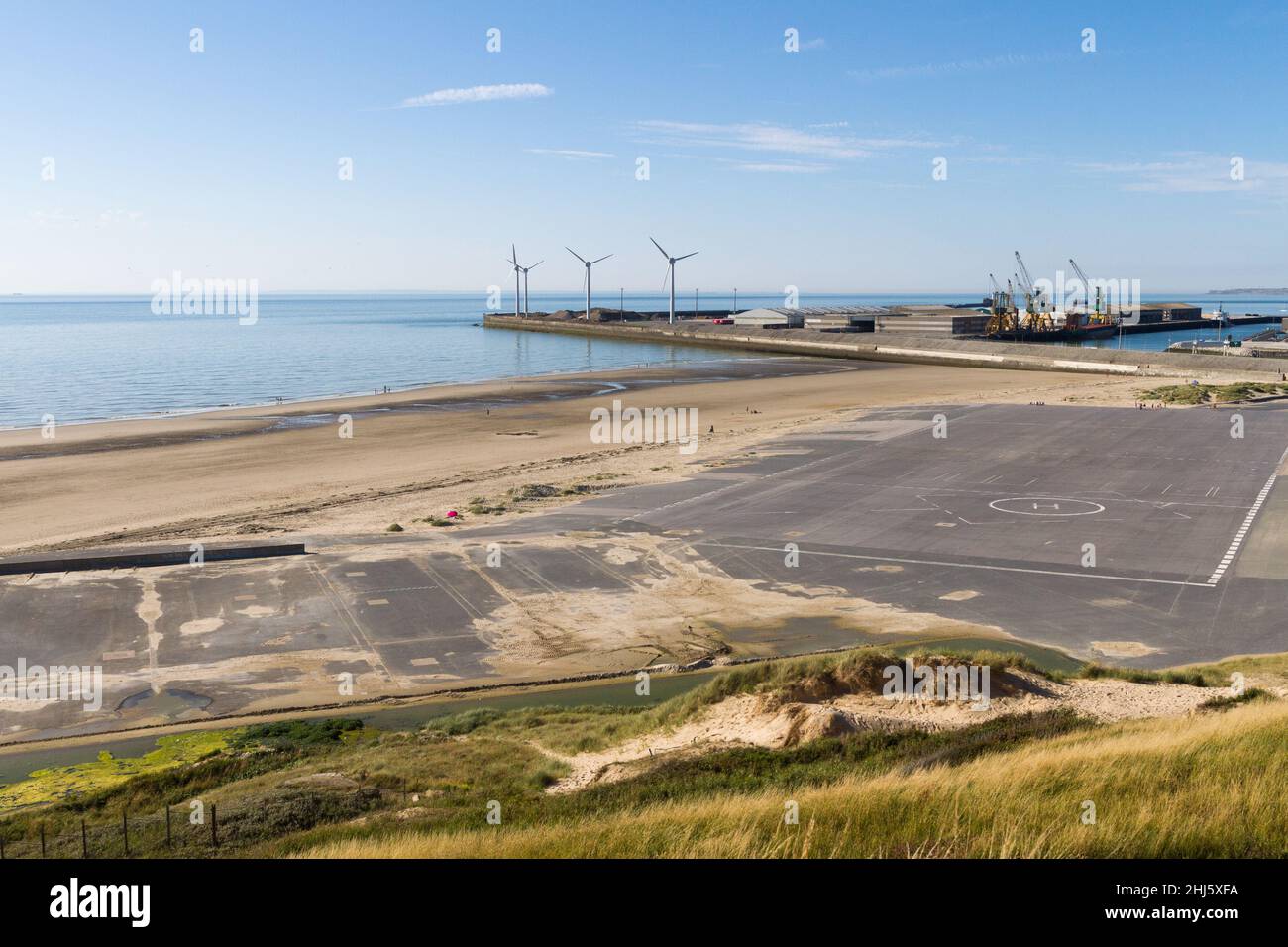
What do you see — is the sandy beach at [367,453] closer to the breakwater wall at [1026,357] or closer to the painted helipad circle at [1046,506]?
the breakwater wall at [1026,357]

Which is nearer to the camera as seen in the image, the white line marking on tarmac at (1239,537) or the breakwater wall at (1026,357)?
the white line marking on tarmac at (1239,537)

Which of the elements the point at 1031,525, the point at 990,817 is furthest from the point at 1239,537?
the point at 990,817

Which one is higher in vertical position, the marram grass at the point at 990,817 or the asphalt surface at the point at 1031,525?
the marram grass at the point at 990,817

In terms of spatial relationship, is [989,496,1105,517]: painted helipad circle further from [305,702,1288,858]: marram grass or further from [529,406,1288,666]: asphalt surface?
[305,702,1288,858]: marram grass

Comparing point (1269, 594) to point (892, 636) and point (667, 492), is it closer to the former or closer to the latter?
point (892, 636)

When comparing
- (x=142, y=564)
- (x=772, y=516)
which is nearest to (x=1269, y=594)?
(x=772, y=516)

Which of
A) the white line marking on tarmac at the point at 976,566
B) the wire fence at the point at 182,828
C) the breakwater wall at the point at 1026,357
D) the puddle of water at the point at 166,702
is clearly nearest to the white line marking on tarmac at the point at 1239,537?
the white line marking on tarmac at the point at 976,566

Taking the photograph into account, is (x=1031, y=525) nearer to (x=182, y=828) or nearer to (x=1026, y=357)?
(x=182, y=828)
